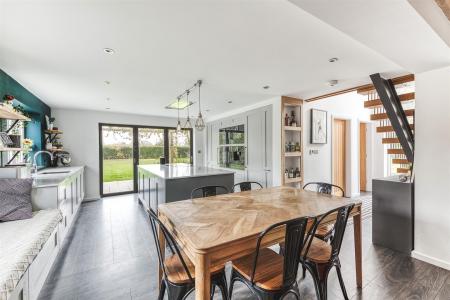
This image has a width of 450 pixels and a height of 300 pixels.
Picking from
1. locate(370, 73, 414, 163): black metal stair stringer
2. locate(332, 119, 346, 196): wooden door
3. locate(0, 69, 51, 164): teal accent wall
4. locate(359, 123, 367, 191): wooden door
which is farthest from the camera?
locate(359, 123, 367, 191): wooden door

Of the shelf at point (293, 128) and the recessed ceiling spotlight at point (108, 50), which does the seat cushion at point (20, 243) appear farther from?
the shelf at point (293, 128)

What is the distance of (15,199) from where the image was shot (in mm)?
2150

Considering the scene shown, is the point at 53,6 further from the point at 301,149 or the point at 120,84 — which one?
the point at 301,149

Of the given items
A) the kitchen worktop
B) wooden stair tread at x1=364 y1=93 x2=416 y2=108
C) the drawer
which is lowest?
the drawer

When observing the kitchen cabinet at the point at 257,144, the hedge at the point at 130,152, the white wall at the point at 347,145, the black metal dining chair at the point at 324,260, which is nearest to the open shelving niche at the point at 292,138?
the white wall at the point at 347,145

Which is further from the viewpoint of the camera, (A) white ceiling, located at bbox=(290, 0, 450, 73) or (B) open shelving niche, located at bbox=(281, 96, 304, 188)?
(B) open shelving niche, located at bbox=(281, 96, 304, 188)

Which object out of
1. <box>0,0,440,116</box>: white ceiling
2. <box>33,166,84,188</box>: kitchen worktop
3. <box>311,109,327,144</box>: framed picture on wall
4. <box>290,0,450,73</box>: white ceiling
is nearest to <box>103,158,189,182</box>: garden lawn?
<box>33,166,84,188</box>: kitchen worktop

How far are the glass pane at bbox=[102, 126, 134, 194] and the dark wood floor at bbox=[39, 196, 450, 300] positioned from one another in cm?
284

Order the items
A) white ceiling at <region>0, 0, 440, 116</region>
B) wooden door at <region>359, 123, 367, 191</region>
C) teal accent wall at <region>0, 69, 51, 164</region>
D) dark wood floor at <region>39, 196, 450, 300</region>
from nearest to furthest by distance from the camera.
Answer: white ceiling at <region>0, 0, 440, 116</region> < dark wood floor at <region>39, 196, 450, 300</region> < teal accent wall at <region>0, 69, 51, 164</region> < wooden door at <region>359, 123, 367, 191</region>

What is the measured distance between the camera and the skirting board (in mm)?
2250

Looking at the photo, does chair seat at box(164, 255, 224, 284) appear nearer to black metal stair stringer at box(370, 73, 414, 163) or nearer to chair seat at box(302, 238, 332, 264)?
chair seat at box(302, 238, 332, 264)

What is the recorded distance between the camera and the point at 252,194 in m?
2.39

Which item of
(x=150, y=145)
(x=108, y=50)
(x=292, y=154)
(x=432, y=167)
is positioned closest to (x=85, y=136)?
(x=150, y=145)

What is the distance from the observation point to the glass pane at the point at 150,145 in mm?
6246
